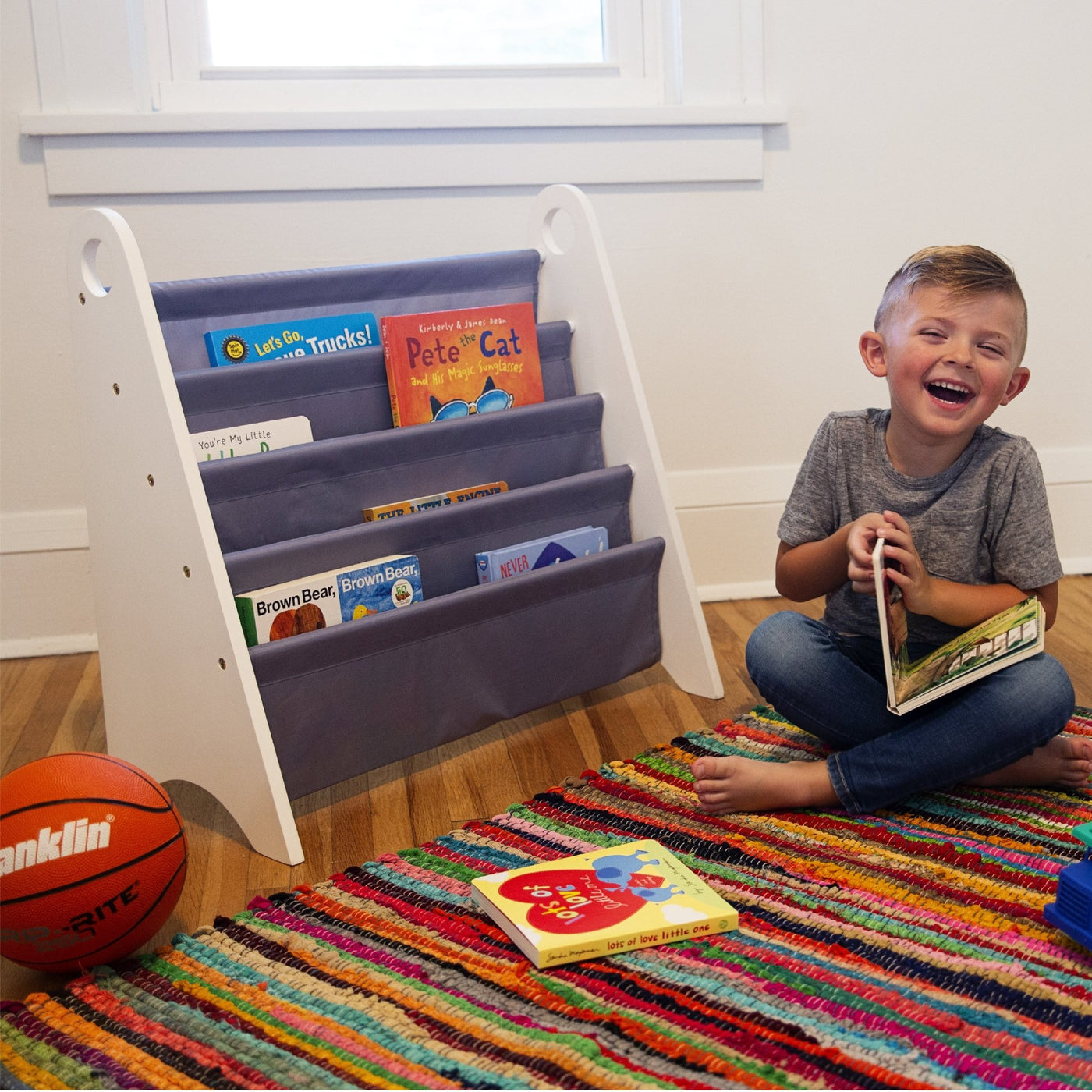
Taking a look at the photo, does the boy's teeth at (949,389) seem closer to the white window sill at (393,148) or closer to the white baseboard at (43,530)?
the white window sill at (393,148)

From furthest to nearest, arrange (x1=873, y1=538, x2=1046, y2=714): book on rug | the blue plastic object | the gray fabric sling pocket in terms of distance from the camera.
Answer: the gray fabric sling pocket < (x1=873, y1=538, x2=1046, y2=714): book on rug < the blue plastic object

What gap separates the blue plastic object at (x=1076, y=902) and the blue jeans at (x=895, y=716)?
221 millimetres

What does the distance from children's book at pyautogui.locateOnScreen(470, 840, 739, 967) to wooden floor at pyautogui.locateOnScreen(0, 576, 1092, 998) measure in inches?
8.3

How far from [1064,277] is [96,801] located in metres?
1.93

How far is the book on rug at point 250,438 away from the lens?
1290mm

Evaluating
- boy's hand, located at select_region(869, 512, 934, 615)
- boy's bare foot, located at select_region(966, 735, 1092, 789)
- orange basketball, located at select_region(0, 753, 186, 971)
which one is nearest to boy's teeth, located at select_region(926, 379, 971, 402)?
boy's hand, located at select_region(869, 512, 934, 615)

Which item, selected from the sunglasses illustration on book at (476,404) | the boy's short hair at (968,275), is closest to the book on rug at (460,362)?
the sunglasses illustration on book at (476,404)

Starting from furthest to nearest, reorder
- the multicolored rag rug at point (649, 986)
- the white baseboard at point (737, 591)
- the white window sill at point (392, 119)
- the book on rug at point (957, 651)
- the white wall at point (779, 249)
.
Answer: the white baseboard at point (737, 591) → the white wall at point (779, 249) → the white window sill at point (392, 119) → the book on rug at point (957, 651) → the multicolored rag rug at point (649, 986)

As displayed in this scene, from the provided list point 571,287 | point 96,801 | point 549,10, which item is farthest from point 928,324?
point 549,10

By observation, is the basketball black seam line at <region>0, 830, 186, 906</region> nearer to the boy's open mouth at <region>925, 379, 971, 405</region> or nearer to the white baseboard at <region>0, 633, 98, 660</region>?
the boy's open mouth at <region>925, 379, 971, 405</region>

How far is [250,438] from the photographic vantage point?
132 cm

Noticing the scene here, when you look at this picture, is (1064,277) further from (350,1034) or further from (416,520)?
(350,1034)

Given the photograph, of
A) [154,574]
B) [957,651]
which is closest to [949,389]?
[957,651]

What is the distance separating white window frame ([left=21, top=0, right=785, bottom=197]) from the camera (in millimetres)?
1797
